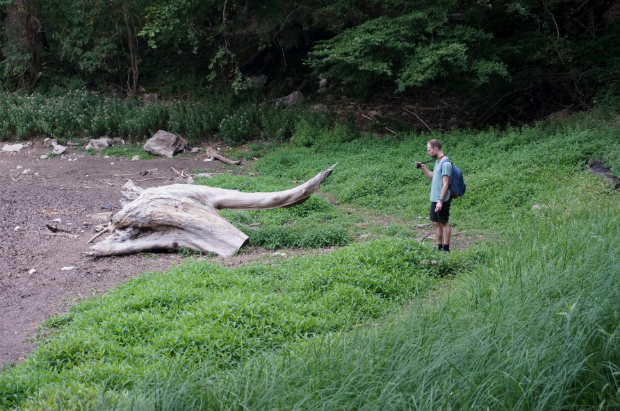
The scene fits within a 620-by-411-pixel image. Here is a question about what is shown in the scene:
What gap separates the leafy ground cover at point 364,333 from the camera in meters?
2.93

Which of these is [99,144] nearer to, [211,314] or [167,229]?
[167,229]

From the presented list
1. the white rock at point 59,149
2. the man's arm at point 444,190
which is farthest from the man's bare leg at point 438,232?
the white rock at point 59,149

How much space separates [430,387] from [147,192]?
5717mm

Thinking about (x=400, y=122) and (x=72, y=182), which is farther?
(x=400, y=122)

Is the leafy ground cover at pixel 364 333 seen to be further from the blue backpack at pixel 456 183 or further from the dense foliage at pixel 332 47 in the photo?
the dense foliage at pixel 332 47

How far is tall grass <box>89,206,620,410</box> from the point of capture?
283cm

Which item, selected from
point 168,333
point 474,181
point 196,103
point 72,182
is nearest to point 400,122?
point 474,181

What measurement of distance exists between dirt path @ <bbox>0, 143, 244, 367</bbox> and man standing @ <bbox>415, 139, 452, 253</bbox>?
3.37 metres

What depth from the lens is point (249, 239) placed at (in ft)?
25.0

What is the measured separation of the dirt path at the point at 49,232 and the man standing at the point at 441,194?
337 cm

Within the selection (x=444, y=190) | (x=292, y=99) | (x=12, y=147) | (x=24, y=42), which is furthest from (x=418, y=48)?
(x=24, y=42)

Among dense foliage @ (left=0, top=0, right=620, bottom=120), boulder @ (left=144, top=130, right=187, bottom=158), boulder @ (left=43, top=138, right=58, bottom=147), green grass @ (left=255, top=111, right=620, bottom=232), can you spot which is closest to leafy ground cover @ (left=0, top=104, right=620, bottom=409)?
green grass @ (left=255, top=111, right=620, bottom=232)

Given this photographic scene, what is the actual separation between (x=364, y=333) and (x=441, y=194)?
11.1 ft

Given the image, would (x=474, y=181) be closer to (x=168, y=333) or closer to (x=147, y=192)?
(x=147, y=192)
